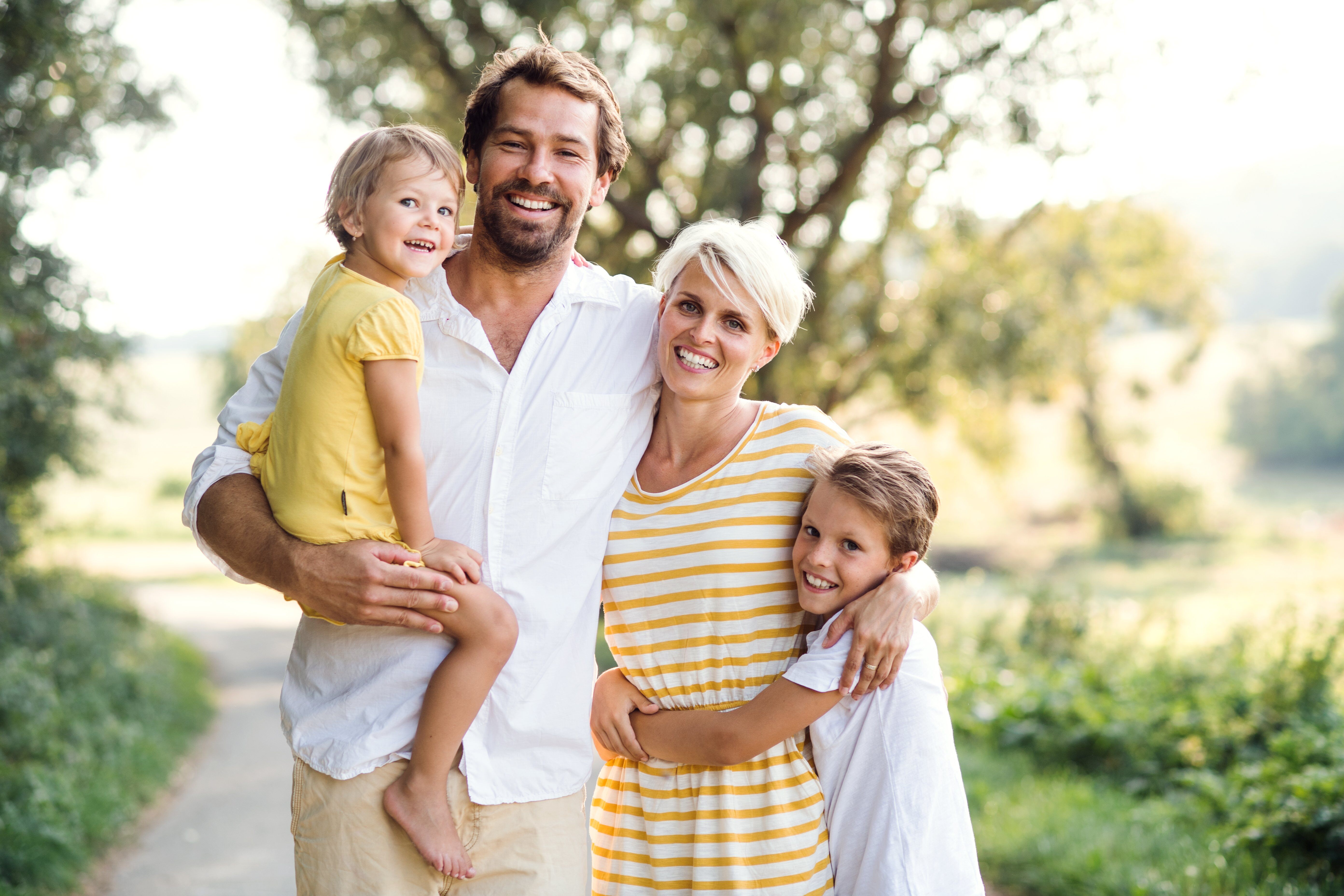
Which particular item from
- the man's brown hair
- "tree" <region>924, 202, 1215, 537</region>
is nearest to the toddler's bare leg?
the man's brown hair

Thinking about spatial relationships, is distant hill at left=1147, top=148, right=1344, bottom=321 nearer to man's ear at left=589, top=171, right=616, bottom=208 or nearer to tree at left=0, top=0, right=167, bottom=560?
tree at left=0, top=0, right=167, bottom=560

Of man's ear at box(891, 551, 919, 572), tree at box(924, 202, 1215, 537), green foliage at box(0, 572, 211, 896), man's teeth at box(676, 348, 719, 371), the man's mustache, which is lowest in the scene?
green foliage at box(0, 572, 211, 896)

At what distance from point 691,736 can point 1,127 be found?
21.1 ft

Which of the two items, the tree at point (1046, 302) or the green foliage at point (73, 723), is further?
the tree at point (1046, 302)

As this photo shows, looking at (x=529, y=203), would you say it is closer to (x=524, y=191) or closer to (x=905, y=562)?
(x=524, y=191)

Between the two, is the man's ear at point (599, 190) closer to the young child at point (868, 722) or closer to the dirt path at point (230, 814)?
the young child at point (868, 722)

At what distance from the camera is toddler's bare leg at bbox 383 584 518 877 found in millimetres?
2092

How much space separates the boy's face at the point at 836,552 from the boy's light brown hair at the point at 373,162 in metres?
1.13

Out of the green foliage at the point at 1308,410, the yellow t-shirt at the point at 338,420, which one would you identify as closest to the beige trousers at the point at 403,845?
the yellow t-shirt at the point at 338,420

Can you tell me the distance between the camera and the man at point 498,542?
2.13 m

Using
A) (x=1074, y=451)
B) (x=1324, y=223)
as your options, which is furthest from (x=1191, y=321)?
(x=1324, y=223)

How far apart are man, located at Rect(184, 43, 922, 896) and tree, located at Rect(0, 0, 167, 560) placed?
4.02 metres

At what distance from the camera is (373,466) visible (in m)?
2.17

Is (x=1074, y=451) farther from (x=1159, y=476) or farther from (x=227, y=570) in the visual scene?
(x=227, y=570)
